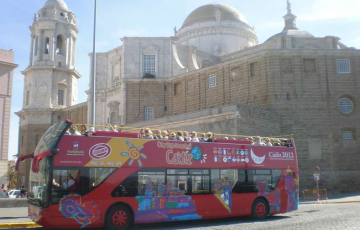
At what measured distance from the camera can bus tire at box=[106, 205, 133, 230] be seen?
37.4 ft

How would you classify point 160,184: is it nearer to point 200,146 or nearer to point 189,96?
point 200,146

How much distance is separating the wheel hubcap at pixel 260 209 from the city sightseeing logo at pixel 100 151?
642cm

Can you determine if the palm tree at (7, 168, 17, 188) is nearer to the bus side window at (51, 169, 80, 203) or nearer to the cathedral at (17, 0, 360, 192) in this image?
the cathedral at (17, 0, 360, 192)

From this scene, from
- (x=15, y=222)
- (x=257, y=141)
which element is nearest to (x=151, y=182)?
(x=257, y=141)

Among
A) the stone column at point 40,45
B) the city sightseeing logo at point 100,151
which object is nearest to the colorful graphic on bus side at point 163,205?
the city sightseeing logo at point 100,151

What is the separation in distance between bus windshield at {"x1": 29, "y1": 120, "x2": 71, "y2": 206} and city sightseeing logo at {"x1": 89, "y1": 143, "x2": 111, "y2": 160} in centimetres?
107

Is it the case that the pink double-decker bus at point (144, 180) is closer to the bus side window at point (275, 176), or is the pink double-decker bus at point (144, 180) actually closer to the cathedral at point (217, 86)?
the bus side window at point (275, 176)

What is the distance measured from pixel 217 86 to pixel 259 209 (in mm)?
22199

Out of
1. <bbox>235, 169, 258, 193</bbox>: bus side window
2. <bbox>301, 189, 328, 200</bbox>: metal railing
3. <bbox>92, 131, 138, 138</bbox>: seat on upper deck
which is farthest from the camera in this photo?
<bbox>301, 189, 328, 200</bbox>: metal railing

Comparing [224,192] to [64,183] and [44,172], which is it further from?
[44,172]

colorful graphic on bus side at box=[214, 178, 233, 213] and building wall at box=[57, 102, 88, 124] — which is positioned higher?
building wall at box=[57, 102, 88, 124]

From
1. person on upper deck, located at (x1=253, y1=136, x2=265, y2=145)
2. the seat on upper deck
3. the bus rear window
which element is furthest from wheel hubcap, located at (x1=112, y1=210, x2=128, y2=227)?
person on upper deck, located at (x1=253, y1=136, x2=265, y2=145)

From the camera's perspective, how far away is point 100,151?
37.8ft

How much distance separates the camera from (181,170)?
Result: 504 inches
